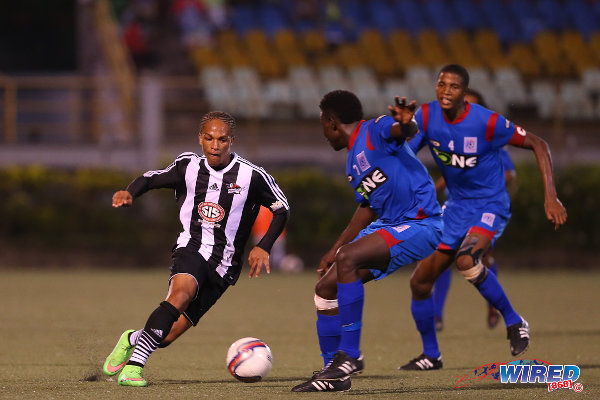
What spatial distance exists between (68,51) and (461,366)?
20.0 metres

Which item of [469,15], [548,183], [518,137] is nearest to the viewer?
[548,183]

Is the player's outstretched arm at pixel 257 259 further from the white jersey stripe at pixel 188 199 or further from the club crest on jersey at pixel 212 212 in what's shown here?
the white jersey stripe at pixel 188 199

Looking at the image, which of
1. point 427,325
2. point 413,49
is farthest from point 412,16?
point 427,325

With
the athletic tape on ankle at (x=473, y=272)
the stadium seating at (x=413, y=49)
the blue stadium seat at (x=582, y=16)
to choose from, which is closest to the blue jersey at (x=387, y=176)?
the athletic tape on ankle at (x=473, y=272)

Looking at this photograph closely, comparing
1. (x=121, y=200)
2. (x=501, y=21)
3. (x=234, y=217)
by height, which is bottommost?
(x=234, y=217)

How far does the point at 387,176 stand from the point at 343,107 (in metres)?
0.48

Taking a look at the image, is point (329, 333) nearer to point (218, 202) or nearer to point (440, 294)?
point (218, 202)

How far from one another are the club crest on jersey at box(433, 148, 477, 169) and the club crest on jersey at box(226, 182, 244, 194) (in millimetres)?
1609

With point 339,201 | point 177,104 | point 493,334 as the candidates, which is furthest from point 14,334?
point 177,104

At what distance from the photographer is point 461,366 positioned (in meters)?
7.21

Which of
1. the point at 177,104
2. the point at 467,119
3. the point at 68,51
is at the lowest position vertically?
the point at 467,119

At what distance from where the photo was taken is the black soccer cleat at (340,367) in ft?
19.2

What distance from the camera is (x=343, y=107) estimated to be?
245 inches

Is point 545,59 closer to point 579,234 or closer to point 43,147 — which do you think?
point 579,234
